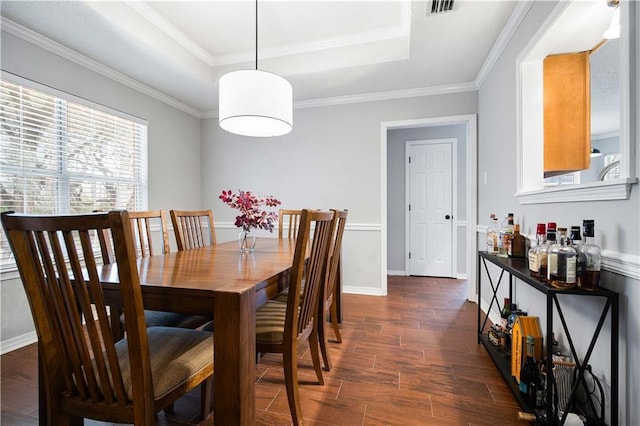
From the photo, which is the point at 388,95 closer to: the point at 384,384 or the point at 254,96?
the point at 254,96

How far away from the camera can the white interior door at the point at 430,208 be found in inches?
174

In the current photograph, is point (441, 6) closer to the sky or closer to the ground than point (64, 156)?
closer to the sky

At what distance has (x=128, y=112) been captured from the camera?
122 inches

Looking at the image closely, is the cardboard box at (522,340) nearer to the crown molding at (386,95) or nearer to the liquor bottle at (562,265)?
the liquor bottle at (562,265)

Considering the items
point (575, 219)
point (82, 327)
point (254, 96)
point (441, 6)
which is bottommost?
point (82, 327)

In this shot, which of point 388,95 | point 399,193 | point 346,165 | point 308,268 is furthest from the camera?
point 399,193

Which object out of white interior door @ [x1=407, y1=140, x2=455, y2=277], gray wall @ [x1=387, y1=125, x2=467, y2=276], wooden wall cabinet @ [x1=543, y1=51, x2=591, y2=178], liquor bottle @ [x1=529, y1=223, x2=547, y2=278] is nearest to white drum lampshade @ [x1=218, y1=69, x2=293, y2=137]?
liquor bottle @ [x1=529, y1=223, x2=547, y2=278]

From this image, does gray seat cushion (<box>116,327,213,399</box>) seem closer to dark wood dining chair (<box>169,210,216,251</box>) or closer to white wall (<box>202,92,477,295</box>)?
dark wood dining chair (<box>169,210,216,251</box>)

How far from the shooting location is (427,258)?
14.8ft

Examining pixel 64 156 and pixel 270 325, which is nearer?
pixel 270 325

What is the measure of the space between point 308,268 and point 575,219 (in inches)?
53.5

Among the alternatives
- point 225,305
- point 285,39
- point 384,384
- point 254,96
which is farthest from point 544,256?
point 285,39

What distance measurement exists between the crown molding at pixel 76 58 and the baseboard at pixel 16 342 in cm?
227

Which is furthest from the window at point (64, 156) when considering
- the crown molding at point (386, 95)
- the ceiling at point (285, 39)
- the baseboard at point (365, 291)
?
the baseboard at point (365, 291)
